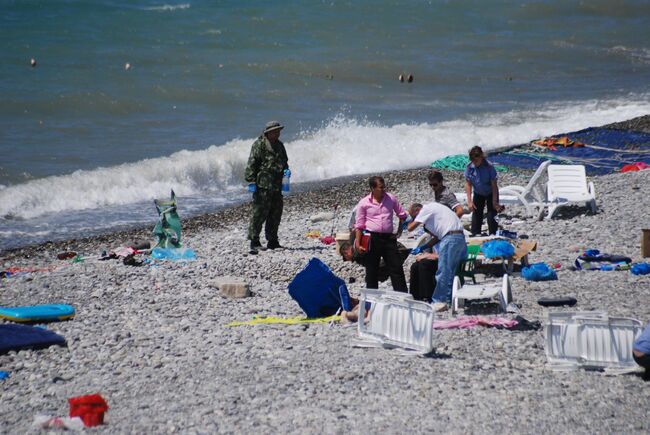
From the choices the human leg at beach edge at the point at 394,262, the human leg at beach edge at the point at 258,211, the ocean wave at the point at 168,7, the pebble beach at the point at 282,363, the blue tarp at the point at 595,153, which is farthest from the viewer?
the ocean wave at the point at 168,7

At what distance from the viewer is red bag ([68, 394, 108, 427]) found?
6.87m

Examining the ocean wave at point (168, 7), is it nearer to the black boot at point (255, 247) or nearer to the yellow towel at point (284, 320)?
the black boot at point (255, 247)

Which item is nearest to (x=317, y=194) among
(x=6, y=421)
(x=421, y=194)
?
(x=421, y=194)

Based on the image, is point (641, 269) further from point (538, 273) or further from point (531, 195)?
point (531, 195)

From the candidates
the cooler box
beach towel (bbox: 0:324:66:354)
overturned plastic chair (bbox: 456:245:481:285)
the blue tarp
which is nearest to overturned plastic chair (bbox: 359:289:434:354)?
the cooler box

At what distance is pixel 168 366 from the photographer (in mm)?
8266

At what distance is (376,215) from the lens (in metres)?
9.64

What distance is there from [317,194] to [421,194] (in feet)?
7.24

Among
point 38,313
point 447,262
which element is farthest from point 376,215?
point 38,313

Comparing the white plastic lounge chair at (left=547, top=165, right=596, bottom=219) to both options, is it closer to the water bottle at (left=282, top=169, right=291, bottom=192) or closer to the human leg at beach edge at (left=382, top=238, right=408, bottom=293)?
the water bottle at (left=282, top=169, right=291, bottom=192)

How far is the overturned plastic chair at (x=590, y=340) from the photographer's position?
24.8 ft

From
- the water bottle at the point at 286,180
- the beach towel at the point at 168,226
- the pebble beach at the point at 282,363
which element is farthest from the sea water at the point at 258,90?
the pebble beach at the point at 282,363

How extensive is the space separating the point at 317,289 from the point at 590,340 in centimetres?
283

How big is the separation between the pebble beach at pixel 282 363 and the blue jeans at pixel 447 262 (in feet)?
0.87
